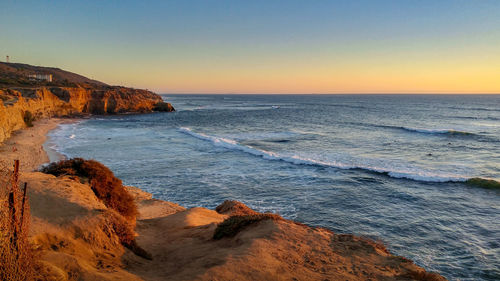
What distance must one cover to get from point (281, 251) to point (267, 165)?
55.4 feet

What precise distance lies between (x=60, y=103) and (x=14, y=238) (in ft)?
211

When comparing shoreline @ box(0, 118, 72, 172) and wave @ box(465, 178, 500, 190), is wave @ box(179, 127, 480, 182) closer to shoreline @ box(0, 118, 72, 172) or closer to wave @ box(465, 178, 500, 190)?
wave @ box(465, 178, 500, 190)

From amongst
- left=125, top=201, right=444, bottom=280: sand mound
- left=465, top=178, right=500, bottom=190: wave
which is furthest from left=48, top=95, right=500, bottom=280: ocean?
left=125, top=201, right=444, bottom=280: sand mound

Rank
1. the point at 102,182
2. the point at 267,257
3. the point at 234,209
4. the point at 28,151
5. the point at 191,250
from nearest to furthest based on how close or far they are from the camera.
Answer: the point at 267,257, the point at 191,250, the point at 102,182, the point at 234,209, the point at 28,151

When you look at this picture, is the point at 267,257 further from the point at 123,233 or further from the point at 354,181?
the point at 354,181

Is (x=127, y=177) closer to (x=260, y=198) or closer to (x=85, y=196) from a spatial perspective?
(x=260, y=198)

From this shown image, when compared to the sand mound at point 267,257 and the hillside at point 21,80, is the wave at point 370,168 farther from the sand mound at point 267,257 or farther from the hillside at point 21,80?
the hillside at point 21,80

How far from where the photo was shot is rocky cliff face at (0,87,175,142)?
3490cm

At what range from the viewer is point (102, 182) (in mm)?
11727

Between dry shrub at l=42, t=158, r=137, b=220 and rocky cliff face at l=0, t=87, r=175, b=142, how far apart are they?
22413mm

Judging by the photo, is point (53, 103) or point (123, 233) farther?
point (53, 103)

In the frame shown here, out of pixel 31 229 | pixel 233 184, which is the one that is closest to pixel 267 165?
pixel 233 184

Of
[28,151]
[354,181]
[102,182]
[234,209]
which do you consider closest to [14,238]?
[102,182]

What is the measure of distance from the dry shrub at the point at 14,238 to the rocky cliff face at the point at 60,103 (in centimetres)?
2975
